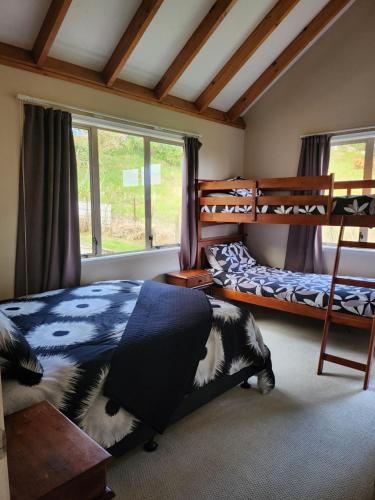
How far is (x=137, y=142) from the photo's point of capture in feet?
12.5

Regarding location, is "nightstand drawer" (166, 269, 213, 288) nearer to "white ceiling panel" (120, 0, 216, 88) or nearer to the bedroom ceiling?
the bedroom ceiling

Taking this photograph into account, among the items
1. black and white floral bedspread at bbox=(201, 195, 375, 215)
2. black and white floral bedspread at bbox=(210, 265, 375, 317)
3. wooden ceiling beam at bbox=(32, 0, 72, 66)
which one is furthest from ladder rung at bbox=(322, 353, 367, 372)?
wooden ceiling beam at bbox=(32, 0, 72, 66)

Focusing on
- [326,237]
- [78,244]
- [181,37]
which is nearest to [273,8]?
[181,37]

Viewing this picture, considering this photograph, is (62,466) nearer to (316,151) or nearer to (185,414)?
(185,414)

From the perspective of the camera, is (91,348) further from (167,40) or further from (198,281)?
(167,40)

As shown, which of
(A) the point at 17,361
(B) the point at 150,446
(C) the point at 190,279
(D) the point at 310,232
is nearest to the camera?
(A) the point at 17,361

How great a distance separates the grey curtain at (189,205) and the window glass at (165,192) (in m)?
0.10

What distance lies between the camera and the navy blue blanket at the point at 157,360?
175cm

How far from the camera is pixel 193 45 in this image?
3.32 m

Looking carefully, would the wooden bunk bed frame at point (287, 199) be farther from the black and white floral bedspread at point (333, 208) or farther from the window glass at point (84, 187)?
the window glass at point (84, 187)

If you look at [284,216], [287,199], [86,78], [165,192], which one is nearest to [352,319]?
[284,216]

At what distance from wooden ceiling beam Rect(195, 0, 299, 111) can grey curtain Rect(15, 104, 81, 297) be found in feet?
5.94

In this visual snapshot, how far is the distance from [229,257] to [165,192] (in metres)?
1.18

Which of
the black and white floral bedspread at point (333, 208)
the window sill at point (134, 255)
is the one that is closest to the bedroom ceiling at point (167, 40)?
the black and white floral bedspread at point (333, 208)
